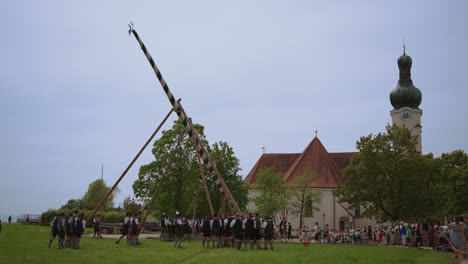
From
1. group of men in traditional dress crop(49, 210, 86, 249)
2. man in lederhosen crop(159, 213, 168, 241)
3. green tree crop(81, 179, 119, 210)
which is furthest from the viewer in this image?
green tree crop(81, 179, 119, 210)

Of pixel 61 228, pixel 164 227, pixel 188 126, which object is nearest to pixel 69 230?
pixel 61 228

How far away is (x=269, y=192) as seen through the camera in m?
58.4

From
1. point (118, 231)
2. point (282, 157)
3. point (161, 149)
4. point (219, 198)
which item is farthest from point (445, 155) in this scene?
point (118, 231)

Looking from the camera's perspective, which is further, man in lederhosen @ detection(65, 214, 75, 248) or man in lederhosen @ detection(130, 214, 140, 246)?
man in lederhosen @ detection(130, 214, 140, 246)

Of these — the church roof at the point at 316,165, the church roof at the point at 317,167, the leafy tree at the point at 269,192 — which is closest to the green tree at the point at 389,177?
the leafy tree at the point at 269,192

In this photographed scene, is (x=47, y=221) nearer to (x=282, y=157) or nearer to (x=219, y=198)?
(x=219, y=198)

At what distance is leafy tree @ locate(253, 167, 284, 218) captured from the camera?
57.2 meters

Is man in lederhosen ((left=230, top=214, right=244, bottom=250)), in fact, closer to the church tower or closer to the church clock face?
the church tower

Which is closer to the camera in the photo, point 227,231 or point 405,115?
point 227,231

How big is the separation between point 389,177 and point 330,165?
65.8ft

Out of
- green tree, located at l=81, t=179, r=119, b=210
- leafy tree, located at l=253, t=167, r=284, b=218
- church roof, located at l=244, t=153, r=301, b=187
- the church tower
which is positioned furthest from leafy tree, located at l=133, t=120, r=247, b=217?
green tree, located at l=81, t=179, r=119, b=210

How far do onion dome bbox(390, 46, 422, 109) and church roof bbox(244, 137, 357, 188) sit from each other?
32.3 feet

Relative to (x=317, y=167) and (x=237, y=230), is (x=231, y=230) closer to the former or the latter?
(x=237, y=230)

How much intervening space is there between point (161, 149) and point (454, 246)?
108 ft
